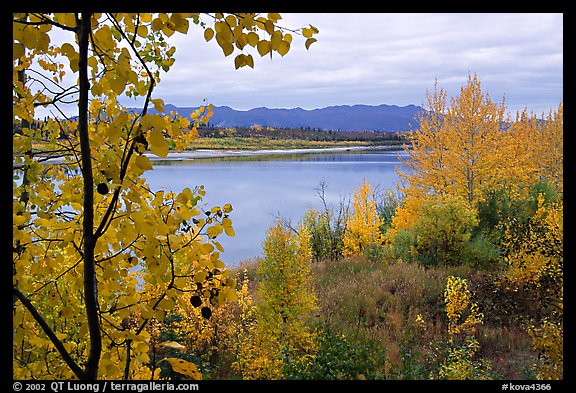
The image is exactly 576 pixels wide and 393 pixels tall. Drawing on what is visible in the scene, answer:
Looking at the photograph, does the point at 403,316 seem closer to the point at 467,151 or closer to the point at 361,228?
the point at 361,228

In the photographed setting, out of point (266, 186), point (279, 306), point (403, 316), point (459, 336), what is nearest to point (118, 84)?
point (279, 306)

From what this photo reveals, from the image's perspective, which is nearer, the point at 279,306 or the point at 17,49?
the point at 17,49

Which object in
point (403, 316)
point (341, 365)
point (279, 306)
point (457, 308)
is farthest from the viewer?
point (403, 316)

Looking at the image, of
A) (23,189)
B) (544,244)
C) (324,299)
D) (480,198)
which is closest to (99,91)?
(23,189)

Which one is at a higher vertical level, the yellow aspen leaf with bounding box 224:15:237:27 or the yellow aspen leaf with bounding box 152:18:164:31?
the yellow aspen leaf with bounding box 152:18:164:31

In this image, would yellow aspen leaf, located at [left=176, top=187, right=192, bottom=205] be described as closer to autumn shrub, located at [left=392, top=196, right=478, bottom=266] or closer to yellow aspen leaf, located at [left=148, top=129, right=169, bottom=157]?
yellow aspen leaf, located at [left=148, top=129, right=169, bottom=157]

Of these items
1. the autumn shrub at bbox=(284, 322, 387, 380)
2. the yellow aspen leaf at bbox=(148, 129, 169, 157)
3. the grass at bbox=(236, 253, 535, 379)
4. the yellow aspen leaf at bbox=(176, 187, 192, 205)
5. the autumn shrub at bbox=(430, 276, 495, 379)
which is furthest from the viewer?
the grass at bbox=(236, 253, 535, 379)

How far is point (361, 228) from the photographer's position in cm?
1227

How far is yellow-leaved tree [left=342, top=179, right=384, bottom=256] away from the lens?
1225cm

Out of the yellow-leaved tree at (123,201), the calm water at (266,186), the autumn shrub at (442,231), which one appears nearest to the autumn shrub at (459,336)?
the autumn shrub at (442,231)

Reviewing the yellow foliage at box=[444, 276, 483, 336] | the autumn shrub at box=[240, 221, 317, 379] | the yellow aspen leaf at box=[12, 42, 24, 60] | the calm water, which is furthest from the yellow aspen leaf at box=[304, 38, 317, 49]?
the calm water

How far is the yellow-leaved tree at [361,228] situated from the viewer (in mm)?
12254
